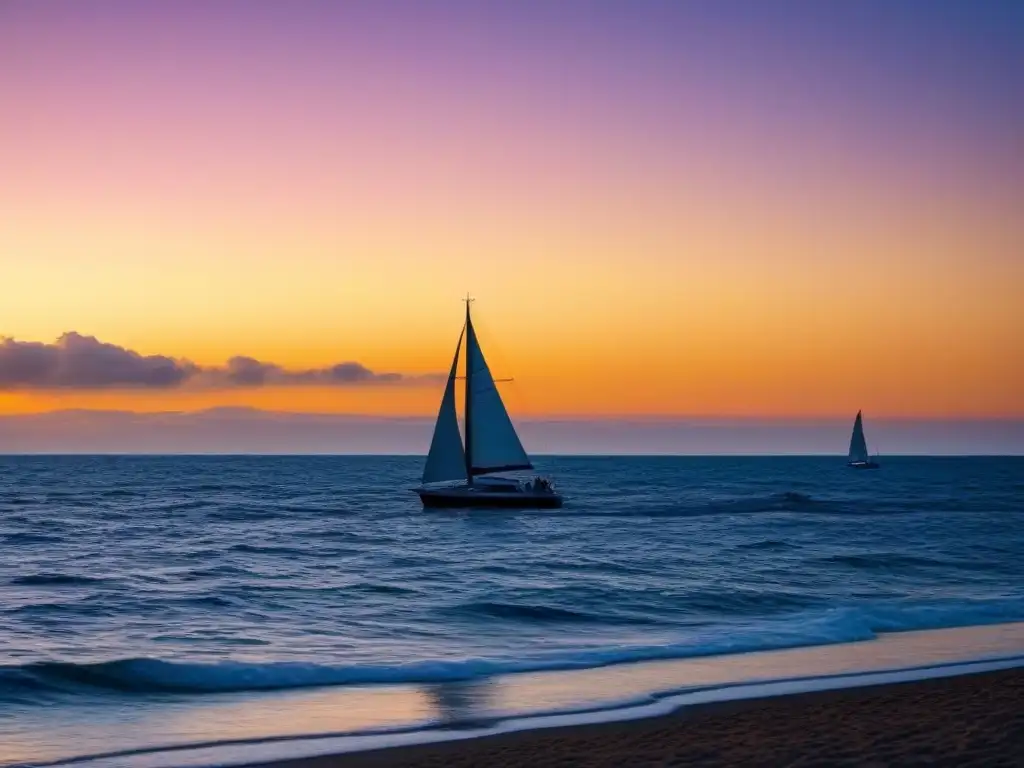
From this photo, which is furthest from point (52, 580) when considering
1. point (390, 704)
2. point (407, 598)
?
point (390, 704)

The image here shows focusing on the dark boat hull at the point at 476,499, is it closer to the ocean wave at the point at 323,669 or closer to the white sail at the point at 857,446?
the ocean wave at the point at 323,669

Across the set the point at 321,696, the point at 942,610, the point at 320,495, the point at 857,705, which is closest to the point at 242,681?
the point at 321,696

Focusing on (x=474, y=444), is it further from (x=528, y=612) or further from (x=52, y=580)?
(x=528, y=612)

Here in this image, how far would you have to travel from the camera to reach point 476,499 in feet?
200

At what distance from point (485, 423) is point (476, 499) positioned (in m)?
4.45

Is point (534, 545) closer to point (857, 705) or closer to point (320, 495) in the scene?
point (857, 705)

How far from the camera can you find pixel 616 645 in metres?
21.1

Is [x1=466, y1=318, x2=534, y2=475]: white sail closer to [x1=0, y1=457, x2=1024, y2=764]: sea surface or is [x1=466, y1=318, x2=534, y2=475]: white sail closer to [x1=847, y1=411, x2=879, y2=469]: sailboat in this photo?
[x1=0, y1=457, x2=1024, y2=764]: sea surface

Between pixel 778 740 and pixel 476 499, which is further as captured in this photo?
pixel 476 499

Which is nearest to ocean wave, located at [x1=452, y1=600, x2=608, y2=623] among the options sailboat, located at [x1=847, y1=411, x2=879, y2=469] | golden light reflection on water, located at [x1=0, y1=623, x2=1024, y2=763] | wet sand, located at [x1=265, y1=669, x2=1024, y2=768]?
golden light reflection on water, located at [x1=0, y1=623, x2=1024, y2=763]

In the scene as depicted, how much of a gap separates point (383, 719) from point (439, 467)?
4667 cm

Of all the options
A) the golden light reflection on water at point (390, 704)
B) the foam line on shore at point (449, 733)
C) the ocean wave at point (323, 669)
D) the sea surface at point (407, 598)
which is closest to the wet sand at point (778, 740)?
the foam line on shore at point (449, 733)

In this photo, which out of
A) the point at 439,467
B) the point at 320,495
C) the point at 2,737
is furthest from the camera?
the point at 320,495

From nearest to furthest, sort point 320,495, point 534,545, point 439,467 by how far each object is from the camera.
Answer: point 534,545 < point 439,467 < point 320,495
